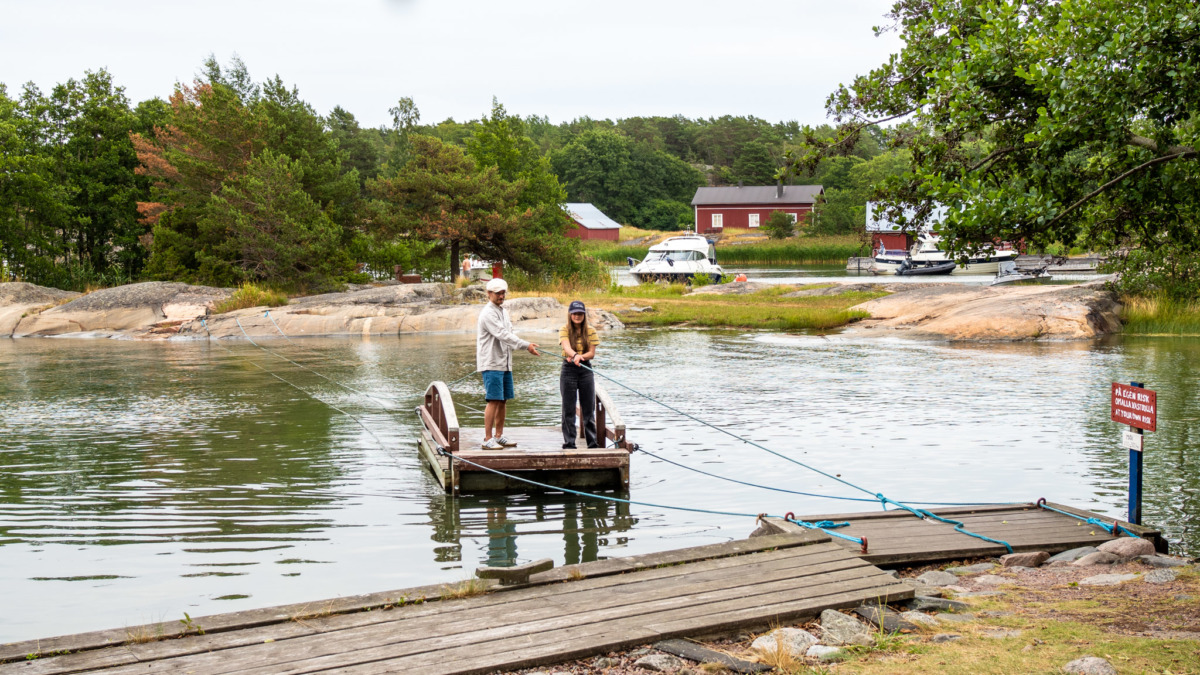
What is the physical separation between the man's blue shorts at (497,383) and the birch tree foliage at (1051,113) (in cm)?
424

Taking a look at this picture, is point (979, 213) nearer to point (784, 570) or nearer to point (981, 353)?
point (784, 570)

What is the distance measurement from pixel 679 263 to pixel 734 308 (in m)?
15.6

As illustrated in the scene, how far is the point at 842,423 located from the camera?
1369 cm

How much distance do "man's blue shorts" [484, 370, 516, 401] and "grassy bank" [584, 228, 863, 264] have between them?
6156cm

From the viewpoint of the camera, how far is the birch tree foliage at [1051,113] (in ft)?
22.5

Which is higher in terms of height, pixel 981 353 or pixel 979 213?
pixel 979 213

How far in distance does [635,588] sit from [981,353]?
60.5 ft

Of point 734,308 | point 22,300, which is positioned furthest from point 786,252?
point 22,300

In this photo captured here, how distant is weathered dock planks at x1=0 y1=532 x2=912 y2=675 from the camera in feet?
15.3

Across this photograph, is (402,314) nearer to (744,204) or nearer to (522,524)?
(522,524)

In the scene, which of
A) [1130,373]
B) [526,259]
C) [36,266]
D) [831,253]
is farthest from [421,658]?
[831,253]

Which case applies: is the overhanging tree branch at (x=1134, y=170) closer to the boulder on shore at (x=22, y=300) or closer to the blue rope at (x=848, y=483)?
the blue rope at (x=848, y=483)

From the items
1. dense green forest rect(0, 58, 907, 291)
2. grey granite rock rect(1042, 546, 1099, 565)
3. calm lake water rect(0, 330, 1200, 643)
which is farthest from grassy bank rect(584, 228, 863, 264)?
grey granite rock rect(1042, 546, 1099, 565)

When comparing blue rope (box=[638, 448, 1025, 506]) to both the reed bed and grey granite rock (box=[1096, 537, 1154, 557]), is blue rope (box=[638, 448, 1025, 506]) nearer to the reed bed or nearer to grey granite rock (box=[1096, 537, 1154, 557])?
grey granite rock (box=[1096, 537, 1154, 557])
